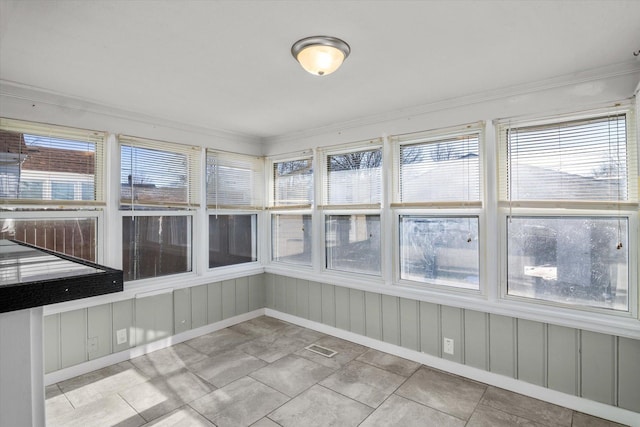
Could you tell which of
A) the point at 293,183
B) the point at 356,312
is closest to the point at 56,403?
the point at 356,312

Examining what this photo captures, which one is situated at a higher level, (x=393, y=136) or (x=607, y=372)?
(x=393, y=136)

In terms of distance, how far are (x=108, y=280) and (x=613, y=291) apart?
3.13 meters

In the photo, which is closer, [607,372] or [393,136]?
[607,372]

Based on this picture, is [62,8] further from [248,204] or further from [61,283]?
[248,204]

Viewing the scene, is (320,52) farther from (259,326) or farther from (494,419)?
(259,326)

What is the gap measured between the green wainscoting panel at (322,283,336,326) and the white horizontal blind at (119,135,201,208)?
5.96 feet

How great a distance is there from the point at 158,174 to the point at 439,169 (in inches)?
114

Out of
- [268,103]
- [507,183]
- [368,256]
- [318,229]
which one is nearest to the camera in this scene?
[507,183]

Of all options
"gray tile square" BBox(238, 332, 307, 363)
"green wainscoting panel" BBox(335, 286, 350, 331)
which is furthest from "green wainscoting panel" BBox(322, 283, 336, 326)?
"gray tile square" BBox(238, 332, 307, 363)

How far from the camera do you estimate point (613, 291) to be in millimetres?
2479

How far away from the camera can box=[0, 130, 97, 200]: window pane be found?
8.95ft

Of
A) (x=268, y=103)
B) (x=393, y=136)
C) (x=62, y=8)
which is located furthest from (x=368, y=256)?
(x=62, y=8)

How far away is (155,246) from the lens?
3697 millimetres

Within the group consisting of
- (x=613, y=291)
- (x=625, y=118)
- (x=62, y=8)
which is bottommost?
(x=613, y=291)
